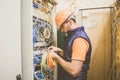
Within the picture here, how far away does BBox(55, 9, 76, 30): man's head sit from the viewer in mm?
1510

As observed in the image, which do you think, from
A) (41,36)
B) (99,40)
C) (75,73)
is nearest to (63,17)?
(41,36)

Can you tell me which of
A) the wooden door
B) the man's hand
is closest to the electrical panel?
the man's hand

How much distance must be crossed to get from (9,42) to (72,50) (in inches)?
21.5

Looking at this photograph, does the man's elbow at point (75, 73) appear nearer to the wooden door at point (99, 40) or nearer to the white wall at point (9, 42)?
the wooden door at point (99, 40)

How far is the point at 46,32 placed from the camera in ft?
5.06

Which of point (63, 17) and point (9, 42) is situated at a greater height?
point (63, 17)

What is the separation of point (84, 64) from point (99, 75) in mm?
151

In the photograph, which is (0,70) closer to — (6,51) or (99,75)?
(6,51)

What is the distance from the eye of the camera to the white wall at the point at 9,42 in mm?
1585

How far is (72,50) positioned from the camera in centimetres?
150

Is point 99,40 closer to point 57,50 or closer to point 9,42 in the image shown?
point 57,50

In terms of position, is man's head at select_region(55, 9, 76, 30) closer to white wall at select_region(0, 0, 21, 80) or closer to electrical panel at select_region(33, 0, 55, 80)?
electrical panel at select_region(33, 0, 55, 80)

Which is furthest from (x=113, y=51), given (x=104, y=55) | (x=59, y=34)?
(x=59, y=34)

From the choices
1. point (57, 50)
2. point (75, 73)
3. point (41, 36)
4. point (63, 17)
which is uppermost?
point (63, 17)
